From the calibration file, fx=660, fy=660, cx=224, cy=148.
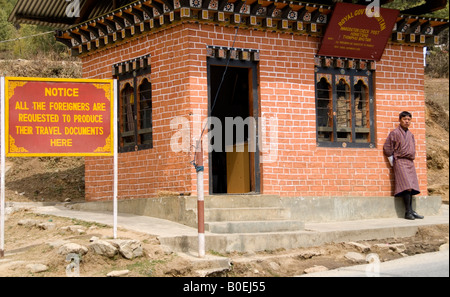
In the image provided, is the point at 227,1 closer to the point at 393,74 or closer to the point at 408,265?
the point at 393,74

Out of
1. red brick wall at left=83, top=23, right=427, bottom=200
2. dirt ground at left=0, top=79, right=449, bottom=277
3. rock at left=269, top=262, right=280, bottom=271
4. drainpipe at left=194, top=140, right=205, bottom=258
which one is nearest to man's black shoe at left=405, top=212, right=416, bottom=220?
red brick wall at left=83, top=23, right=427, bottom=200

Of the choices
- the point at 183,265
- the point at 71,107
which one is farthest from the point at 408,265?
the point at 71,107

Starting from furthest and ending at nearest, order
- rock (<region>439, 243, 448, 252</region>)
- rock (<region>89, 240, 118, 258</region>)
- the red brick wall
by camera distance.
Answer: the red brick wall, rock (<region>439, 243, 448, 252</region>), rock (<region>89, 240, 118, 258</region>)

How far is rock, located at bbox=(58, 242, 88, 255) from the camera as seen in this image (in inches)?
390

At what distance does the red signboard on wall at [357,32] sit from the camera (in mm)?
14953

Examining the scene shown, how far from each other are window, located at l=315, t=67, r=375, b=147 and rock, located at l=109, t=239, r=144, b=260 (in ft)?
19.9

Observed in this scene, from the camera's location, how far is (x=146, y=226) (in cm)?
1249

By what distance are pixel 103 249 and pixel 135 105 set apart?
5.76m

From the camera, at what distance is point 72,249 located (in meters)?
9.90

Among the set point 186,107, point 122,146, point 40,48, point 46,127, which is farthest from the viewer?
point 40,48

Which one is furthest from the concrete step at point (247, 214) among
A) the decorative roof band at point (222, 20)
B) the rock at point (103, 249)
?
the decorative roof band at point (222, 20)

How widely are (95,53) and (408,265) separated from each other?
941cm

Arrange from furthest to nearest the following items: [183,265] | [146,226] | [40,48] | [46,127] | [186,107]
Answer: [40,48] < [186,107] < [146,226] < [46,127] < [183,265]

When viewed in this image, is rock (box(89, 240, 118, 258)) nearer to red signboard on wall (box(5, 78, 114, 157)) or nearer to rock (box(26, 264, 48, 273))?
rock (box(26, 264, 48, 273))
